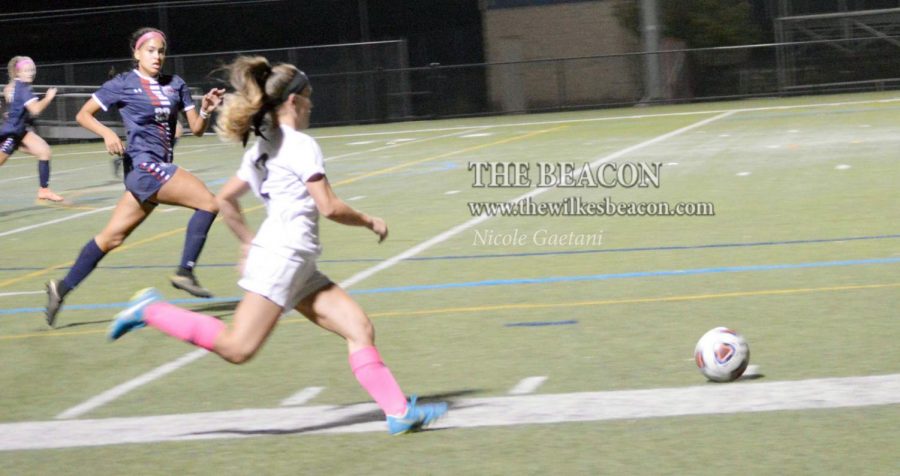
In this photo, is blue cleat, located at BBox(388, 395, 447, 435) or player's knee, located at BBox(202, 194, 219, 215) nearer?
blue cleat, located at BBox(388, 395, 447, 435)

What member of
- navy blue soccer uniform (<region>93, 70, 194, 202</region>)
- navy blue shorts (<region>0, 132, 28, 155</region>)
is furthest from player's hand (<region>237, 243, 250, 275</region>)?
navy blue shorts (<region>0, 132, 28, 155</region>)

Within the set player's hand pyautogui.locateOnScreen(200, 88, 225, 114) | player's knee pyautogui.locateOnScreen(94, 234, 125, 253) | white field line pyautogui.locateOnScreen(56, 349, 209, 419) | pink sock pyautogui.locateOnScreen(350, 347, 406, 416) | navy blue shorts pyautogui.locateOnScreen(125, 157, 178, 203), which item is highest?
player's hand pyautogui.locateOnScreen(200, 88, 225, 114)

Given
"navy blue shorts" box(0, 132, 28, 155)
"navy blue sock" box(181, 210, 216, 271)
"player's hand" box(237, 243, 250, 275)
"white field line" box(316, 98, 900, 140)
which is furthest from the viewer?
"white field line" box(316, 98, 900, 140)

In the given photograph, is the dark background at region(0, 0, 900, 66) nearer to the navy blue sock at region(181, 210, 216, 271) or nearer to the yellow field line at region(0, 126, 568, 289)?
the yellow field line at region(0, 126, 568, 289)

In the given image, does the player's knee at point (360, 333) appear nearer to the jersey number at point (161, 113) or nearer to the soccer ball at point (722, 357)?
the soccer ball at point (722, 357)

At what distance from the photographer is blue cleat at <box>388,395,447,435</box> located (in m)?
5.88

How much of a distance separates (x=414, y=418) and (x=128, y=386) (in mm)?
2117

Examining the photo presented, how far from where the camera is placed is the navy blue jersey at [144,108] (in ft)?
31.4

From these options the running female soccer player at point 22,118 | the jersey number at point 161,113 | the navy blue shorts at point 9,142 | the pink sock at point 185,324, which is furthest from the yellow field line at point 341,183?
the pink sock at point 185,324

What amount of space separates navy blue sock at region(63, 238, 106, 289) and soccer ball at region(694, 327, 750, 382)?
4385 mm

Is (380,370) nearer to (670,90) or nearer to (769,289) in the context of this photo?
(769,289)

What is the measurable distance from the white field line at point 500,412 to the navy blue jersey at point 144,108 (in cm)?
333

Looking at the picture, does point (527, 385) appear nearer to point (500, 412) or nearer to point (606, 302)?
point (500, 412)

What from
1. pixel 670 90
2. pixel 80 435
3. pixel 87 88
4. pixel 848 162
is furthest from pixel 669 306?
pixel 87 88
